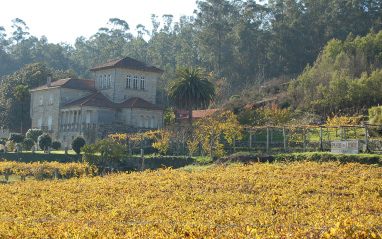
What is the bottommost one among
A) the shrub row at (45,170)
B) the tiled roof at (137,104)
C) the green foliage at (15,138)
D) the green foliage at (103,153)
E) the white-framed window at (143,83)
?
the shrub row at (45,170)

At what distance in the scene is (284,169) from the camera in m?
23.0

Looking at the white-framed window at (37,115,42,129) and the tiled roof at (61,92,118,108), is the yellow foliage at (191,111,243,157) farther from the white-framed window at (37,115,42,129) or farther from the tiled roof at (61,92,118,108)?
the white-framed window at (37,115,42,129)

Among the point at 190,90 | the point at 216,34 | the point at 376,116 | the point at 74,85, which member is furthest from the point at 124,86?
the point at 216,34

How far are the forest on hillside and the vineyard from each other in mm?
29676

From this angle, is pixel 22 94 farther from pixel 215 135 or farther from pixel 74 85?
pixel 215 135

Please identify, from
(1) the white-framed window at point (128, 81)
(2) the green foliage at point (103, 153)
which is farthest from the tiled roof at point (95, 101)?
(2) the green foliage at point (103, 153)

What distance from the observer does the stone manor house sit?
51.2 m

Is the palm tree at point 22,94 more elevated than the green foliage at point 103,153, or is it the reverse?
the palm tree at point 22,94

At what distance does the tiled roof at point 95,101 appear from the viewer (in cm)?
5136

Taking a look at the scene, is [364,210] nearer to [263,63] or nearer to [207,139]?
[207,139]

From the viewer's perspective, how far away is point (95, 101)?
52.1 meters

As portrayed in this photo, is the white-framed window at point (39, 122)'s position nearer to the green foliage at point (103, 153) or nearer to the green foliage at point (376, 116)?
the green foliage at point (103, 153)

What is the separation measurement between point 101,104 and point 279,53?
35.8m

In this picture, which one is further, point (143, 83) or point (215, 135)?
point (143, 83)
